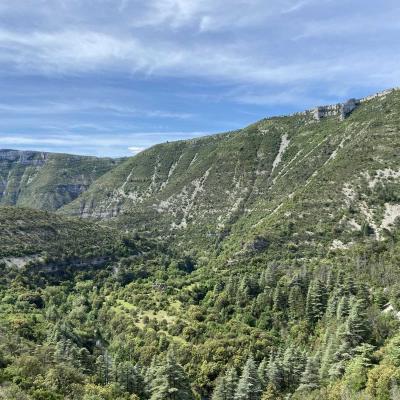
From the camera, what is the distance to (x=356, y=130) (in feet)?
552

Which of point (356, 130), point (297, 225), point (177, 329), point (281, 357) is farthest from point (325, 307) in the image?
point (356, 130)

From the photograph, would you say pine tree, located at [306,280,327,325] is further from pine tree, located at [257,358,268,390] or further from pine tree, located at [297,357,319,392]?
pine tree, located at [297,357,319,392]

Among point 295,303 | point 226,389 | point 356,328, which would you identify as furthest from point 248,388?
point 295,303

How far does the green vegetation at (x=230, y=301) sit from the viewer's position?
4862cm

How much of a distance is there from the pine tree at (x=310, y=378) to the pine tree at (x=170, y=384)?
1412 cm

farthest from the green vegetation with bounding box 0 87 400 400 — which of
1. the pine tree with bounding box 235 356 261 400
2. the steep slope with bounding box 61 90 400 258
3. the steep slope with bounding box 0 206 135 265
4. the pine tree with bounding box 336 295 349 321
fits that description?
the steep slope with bounding box 61 90 400 258

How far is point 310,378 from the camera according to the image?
160 ft

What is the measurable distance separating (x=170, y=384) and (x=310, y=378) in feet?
55.0

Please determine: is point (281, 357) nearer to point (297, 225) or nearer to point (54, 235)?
point (297, 225)

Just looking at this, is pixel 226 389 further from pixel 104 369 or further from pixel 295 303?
pixel 295 303

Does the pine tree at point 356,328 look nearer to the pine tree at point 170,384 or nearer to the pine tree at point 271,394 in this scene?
the pine tree at point 271,394

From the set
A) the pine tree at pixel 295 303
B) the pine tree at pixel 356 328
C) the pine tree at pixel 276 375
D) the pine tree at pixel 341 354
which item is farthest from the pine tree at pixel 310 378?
the pine tree at pixel 295 303

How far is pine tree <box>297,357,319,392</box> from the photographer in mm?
47428

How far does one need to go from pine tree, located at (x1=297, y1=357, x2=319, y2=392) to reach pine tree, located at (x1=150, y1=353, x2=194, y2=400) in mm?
14117
